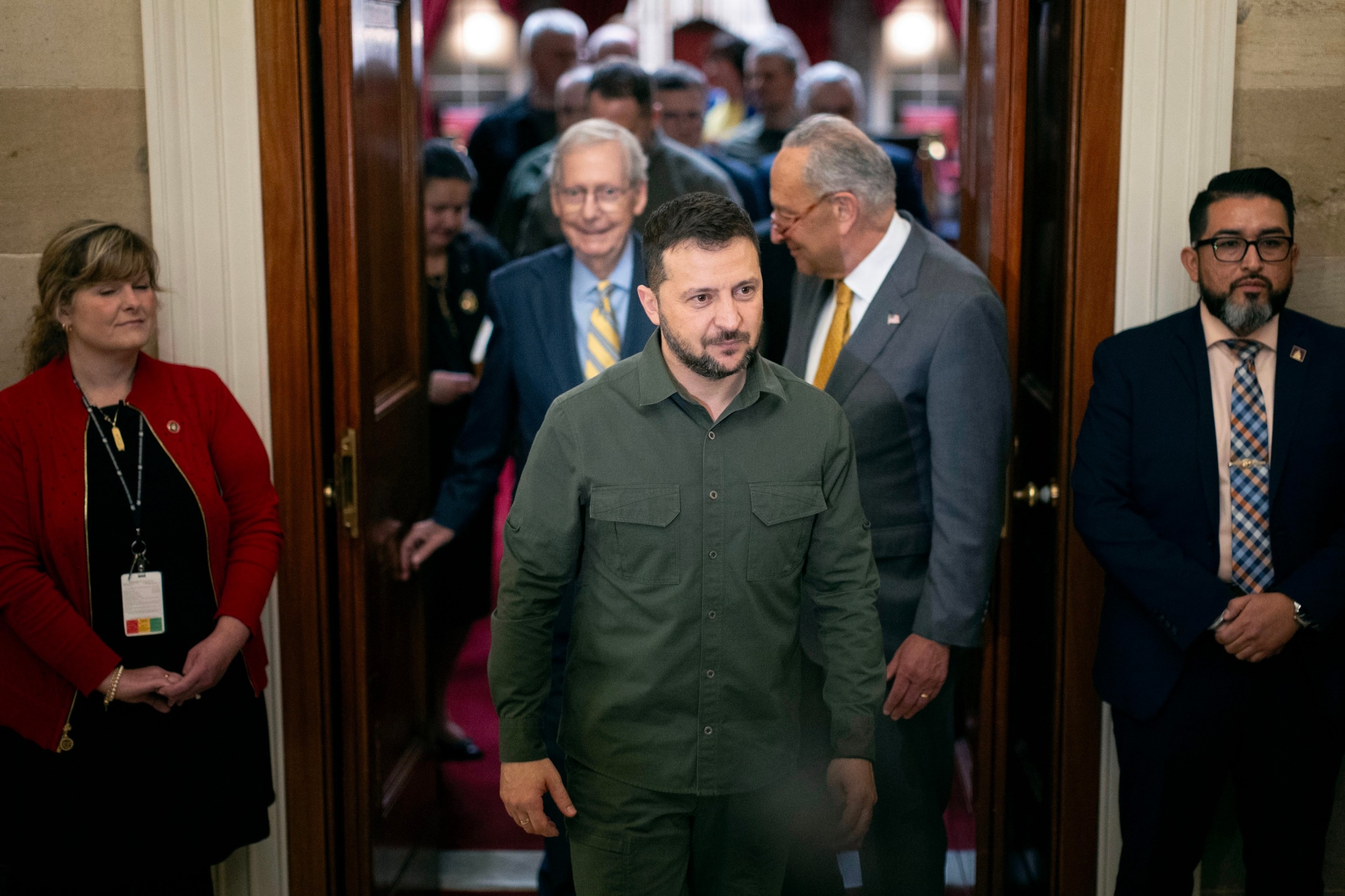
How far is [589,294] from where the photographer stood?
3041 mm

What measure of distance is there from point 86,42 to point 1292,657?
2585mm

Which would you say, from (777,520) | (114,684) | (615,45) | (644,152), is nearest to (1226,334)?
(777,520)

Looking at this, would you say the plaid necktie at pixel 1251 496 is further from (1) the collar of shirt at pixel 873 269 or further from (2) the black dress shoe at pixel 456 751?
(2) the black dress shoe at pixel 456 751

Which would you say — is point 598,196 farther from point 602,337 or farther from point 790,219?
point 790,219

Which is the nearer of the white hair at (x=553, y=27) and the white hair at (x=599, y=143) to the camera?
the white hair at (x=599, y=143)

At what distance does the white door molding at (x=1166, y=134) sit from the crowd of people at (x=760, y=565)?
0.51 ft

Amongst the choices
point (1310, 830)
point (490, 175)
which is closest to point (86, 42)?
point (1310, 830)

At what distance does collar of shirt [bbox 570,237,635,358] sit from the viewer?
9.93ft

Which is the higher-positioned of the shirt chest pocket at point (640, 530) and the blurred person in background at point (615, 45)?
the blurred person in background at point (615, 45)

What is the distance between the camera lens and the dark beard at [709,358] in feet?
6.31

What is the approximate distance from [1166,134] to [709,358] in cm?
121

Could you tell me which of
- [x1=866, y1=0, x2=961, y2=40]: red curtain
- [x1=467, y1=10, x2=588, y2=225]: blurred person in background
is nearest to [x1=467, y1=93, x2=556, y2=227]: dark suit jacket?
[x1=467, y1=10, x2=588, y2=225]: blurred person in background

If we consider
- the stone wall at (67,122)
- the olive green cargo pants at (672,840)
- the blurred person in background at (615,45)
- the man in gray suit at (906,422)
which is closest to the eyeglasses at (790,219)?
the man in gray suit at (906,422)

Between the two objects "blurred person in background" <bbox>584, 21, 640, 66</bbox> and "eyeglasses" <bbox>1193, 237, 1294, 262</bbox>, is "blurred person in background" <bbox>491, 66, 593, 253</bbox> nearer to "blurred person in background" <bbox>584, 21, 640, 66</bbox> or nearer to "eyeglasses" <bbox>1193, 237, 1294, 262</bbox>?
"blurred person in background" <bbox>584, 21, 640, 66</bbox>
